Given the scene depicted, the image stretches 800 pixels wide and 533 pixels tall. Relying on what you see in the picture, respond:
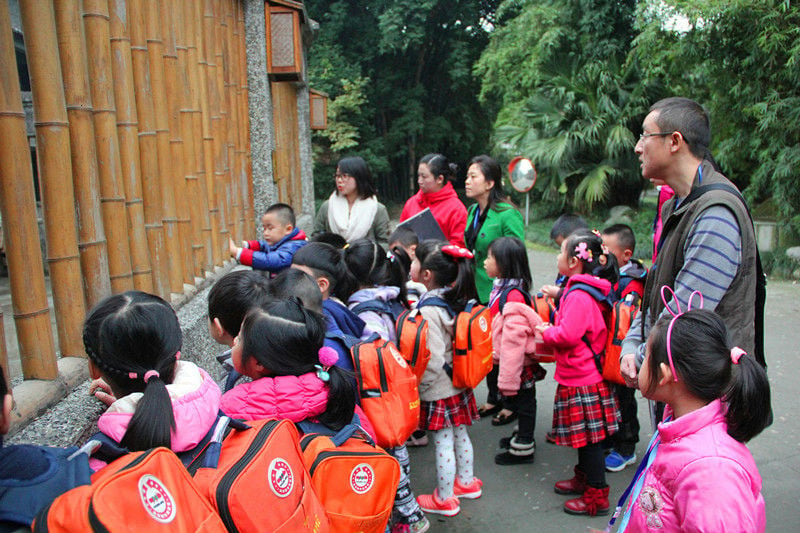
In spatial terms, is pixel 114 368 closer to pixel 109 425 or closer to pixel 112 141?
pixel 109 425

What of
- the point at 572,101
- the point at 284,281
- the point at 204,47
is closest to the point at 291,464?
the point at 284,281

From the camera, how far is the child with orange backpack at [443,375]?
3.19m

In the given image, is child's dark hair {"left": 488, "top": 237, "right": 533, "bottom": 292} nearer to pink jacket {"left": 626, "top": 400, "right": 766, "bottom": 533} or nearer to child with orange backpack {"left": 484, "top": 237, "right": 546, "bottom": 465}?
child with orange backpack {"left": 484, "top": 237, "right": 546, "bottom": 465}

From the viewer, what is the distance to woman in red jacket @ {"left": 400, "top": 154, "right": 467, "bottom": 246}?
14.9ft

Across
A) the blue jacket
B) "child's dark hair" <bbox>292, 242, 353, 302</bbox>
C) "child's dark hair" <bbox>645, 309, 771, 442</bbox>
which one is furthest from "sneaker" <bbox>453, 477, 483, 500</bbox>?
"child's dark hair" <bbox>645, 309, 771, 442</bbox>

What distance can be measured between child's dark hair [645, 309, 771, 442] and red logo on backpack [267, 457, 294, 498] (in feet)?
3.54

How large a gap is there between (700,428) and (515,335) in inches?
A: 71.7

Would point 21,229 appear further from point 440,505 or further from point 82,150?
point 440,505

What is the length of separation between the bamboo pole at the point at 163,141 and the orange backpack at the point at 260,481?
1.73 meters

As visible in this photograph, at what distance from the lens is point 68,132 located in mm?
2191

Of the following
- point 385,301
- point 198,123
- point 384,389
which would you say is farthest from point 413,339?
point 198,123

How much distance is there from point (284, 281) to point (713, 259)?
5.09 ft

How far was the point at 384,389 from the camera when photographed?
8.16 ft

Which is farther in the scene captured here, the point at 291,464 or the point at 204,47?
the point at 204,47
